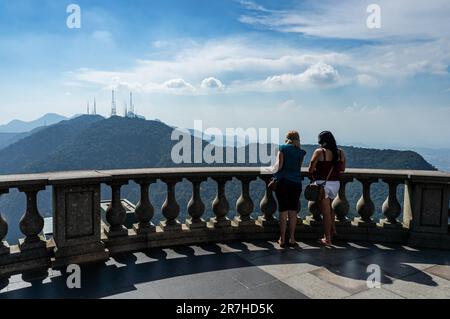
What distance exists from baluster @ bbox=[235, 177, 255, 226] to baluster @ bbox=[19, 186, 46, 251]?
10.6 ft

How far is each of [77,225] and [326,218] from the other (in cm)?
398

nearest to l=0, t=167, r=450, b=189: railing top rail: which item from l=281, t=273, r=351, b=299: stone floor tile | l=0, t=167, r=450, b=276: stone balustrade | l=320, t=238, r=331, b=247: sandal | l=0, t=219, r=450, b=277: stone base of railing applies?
l=0, t=167, r=450, b=276: stone balustrade

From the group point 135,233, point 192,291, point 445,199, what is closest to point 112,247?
point 135,233

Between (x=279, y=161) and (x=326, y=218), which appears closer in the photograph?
(x=279, y=161)

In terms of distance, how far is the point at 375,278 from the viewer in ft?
15.9

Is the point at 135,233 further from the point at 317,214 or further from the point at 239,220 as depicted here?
the point at 317,214

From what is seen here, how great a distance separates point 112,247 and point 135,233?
44 centimetres

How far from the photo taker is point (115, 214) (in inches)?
230

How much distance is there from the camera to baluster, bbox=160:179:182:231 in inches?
245

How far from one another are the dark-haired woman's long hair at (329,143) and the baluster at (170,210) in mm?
2543

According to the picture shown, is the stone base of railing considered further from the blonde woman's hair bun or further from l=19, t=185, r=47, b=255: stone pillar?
the blonde woman's hair bun

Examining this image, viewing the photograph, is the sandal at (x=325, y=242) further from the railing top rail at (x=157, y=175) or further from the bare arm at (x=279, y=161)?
the bare arm at (x=279, y=161)

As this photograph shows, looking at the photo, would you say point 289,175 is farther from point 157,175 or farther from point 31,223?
point 31,223

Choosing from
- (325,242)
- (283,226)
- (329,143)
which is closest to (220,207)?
(283,226)
